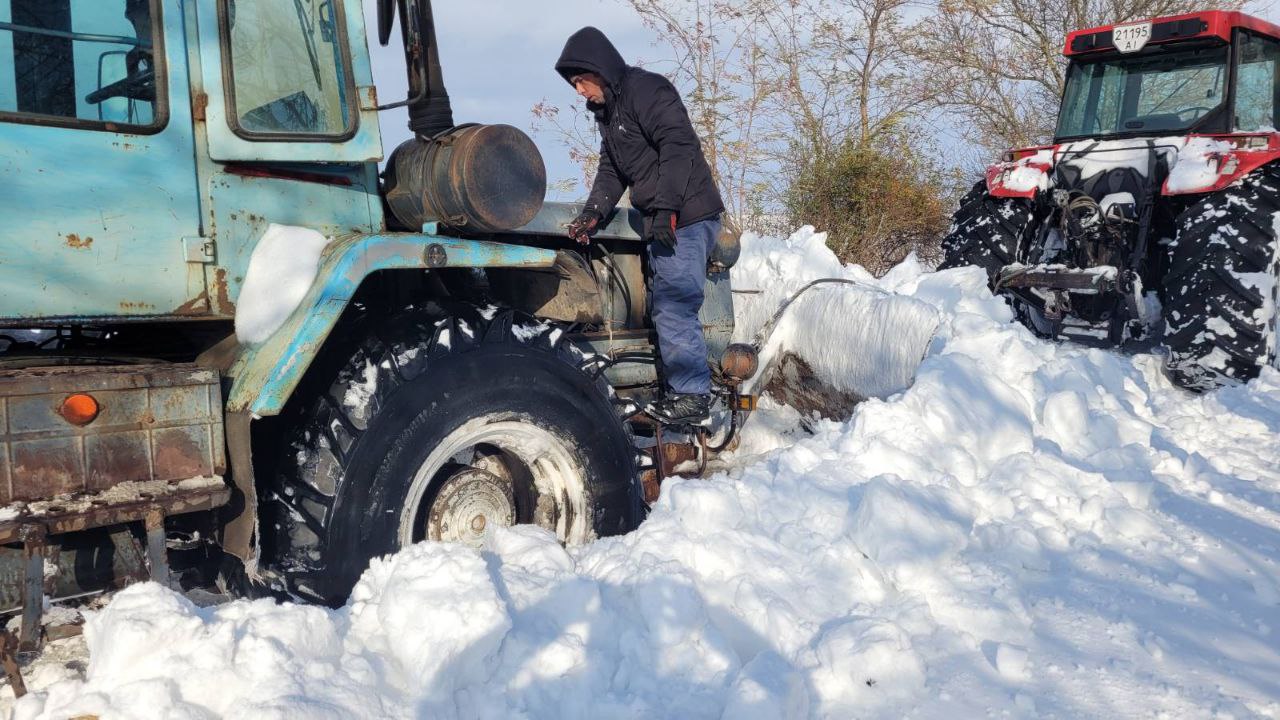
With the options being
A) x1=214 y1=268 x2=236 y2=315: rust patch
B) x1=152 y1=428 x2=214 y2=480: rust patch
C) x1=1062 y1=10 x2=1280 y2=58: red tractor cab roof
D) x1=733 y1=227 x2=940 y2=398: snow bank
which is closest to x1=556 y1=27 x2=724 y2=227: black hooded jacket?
x1=733 y1=227 x2=940 y2=398: snow bank

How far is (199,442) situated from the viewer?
230cm

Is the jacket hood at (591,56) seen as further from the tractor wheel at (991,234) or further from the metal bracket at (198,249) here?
the tractor wheel at (991,234)

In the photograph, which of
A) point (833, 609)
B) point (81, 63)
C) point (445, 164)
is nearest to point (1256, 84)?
point (833, 609)

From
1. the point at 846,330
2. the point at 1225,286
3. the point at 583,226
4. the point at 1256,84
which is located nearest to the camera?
the point at 583,226

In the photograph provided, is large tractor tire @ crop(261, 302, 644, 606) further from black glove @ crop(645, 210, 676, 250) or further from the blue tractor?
black glove @ crop(645, 210, 676, 250)

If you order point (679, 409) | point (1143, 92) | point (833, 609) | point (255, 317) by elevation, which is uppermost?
point (1143, 92)

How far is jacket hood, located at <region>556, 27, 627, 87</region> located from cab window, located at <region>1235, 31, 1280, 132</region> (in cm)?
484

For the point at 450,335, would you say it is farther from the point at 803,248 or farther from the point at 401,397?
the point at 803,248

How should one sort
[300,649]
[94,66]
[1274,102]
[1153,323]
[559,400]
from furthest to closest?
[1274,102]
[1153,323]
[559,400]
[94,66]
[300,649]

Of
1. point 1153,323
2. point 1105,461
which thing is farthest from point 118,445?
point 1153,323

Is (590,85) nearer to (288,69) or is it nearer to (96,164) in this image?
(288,69)

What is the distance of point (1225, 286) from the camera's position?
5.50 metres

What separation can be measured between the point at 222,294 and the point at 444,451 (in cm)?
75

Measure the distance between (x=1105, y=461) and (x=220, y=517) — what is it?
3.12 m
